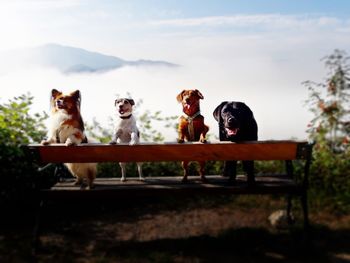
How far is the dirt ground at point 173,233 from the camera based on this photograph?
16.5ft

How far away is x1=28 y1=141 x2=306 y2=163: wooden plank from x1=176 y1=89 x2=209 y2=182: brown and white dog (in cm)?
18

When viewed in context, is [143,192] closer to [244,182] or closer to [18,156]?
[244,182]

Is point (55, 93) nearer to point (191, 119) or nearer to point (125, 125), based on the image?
point (125, 125)

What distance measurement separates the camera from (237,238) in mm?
5430

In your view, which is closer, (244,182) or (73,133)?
(73,133)

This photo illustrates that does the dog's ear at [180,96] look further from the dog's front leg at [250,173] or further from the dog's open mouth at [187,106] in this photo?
the dog's front leg at [250,173]

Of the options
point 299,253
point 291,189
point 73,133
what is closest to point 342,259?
point 299,253

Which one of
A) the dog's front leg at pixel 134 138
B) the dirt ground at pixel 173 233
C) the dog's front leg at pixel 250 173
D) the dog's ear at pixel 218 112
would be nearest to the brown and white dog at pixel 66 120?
the dog's front leg at pixel 134 138

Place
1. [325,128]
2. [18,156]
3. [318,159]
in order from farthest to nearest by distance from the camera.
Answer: [325,128], [318,159], [18,156]

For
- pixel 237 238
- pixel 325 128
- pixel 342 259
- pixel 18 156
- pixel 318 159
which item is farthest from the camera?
pixel 325 128

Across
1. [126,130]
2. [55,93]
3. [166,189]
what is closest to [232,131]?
[166,189]

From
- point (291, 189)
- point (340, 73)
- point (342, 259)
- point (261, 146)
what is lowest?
point (342, 259)

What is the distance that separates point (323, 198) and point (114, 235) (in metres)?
3.00

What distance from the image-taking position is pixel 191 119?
5.09 metres
